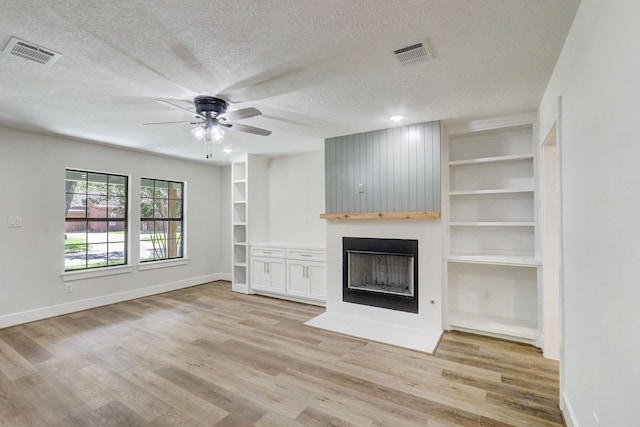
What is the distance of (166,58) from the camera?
6.97 ft

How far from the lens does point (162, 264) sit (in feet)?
18.2

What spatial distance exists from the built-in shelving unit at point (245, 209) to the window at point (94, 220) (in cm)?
180

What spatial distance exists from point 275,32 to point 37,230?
14.5 feet

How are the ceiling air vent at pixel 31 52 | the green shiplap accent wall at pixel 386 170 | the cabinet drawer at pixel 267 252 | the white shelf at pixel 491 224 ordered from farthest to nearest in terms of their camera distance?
the cabinet drawer at pixel 267 252
the green shiplap accent wall at pixel 386 170
the white shelf at pixel 491 224
the ceiling air vent at pixel 31 52

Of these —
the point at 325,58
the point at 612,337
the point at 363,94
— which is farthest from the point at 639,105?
the point at 363,94

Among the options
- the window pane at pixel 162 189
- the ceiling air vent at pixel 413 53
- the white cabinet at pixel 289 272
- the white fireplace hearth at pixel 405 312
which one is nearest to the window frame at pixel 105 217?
the window pane at pixel 162 189

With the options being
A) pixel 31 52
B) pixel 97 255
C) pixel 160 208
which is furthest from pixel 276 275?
pixel 31 52

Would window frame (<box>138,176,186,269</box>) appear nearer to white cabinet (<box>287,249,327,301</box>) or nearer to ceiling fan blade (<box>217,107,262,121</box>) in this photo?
white cabinet (<box>287,249,327,301</box>)

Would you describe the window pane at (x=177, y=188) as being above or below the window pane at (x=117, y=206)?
above

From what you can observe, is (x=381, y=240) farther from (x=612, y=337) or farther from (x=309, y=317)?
(x=612, y=337)

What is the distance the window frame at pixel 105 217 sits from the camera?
14.8 feet

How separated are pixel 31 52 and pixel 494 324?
15.7 ft

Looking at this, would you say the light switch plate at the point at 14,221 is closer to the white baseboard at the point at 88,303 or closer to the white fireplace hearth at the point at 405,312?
the white baseboard at the point at 88,303

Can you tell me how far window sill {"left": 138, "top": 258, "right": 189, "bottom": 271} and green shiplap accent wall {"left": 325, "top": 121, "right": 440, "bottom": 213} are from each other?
3370mm
